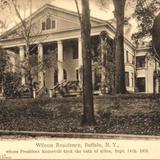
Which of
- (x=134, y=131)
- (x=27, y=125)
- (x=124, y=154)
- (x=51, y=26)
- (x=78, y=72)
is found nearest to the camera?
(x=124, y=154)

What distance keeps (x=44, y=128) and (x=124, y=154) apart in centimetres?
132

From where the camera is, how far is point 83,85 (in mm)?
6672

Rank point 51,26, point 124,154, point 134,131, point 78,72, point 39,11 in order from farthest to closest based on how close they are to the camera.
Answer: point 51,26 < point 78,72 < point 39,11 < point 134,131 < point 124,154

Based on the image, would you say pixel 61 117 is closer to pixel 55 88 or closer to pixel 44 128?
pixel 44 128

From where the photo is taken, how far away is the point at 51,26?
8344 mm

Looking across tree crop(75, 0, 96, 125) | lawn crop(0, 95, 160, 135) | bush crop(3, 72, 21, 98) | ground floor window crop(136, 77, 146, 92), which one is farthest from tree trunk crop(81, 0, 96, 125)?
bush crop(3, 72, 21, 98)

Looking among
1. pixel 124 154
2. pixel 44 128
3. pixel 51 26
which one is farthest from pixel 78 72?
pixel 124 154

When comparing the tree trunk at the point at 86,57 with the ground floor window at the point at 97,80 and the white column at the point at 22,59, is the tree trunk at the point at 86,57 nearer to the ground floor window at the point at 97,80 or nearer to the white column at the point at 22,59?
the ground floor window at the point at 97,80

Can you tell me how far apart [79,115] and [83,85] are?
1.57ft

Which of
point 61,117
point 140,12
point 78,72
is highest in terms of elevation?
point 140,12

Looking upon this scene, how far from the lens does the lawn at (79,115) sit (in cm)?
602

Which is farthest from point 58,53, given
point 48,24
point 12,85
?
point 12,85

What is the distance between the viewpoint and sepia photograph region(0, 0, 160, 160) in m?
5.57

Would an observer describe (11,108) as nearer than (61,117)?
No
